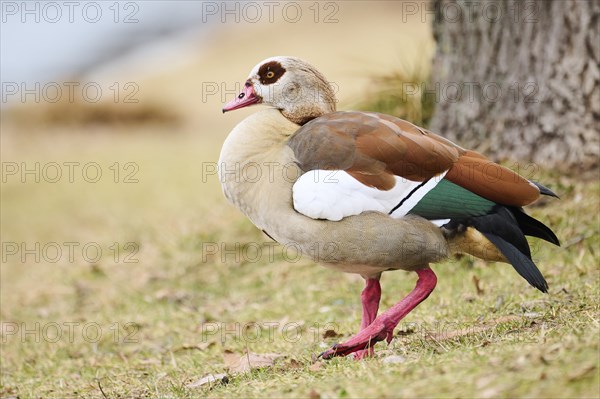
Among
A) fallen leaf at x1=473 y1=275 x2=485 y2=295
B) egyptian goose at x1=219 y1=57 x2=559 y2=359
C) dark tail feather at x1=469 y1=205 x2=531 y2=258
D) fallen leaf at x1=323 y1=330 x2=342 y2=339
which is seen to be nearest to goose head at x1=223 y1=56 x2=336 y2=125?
egyptian goose at x1=219 y1=57 x2=559 y2=359

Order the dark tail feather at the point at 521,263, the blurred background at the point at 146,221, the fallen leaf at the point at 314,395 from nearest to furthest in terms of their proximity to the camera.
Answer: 1. the fallen leaf at the point at 314,395
2. the dark tail feather at the point at 521,263
3. the blurred background at the point at 146,221

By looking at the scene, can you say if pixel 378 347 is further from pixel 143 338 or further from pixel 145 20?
pixel 145 20

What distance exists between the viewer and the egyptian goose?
314 cm

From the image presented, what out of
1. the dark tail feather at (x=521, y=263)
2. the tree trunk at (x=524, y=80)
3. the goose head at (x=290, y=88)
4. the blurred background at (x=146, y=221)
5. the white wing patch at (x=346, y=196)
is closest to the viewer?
the dark tail feather at (x=521, y=263)

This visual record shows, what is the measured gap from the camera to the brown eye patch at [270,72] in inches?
142

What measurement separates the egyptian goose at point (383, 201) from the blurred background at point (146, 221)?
28.0 inches

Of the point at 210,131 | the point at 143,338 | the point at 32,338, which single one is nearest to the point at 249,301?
the point at 143,338

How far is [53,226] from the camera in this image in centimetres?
863

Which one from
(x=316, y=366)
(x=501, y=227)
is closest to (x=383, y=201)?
(x=501, y=227)

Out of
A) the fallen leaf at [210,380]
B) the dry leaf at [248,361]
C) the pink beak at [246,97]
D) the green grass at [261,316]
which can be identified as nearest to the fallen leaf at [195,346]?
the green grass at [261,316]

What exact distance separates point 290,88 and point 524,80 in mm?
2168

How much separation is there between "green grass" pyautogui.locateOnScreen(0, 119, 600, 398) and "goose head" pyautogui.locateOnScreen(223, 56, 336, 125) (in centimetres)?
93

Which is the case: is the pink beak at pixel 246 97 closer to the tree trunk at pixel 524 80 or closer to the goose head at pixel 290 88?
the goose head at pixel 290 88

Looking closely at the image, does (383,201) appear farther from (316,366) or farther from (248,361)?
(248,361)
